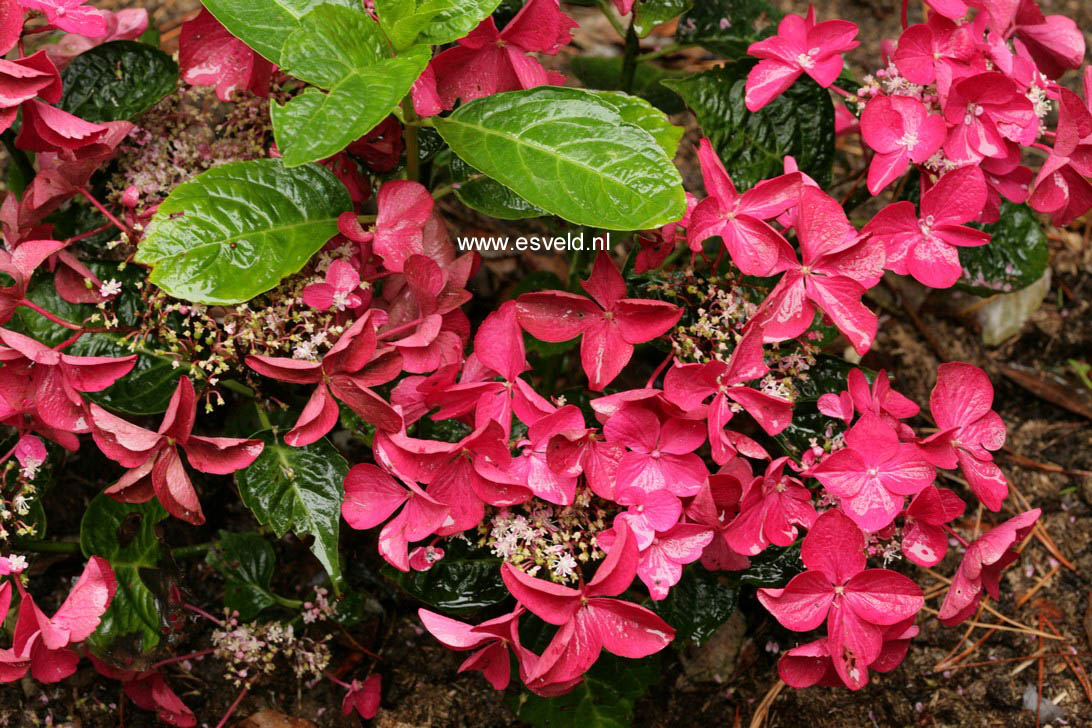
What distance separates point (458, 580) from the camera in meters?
1.59

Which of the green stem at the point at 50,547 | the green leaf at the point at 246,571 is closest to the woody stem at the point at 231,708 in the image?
the green leaf at the point at 246,571

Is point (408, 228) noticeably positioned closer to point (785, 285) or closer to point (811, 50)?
point (785, 285)

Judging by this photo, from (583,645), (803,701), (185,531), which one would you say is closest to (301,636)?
(185,531)

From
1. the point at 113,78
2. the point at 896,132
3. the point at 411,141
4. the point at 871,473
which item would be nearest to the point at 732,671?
the point at 871,473

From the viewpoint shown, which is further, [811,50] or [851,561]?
[811,50]

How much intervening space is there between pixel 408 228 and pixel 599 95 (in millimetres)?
378

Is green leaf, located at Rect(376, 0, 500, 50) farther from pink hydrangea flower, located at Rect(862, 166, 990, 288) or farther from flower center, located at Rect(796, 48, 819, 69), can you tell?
pink hydrangea flower, located at Rect(862, 166, 990, 288)

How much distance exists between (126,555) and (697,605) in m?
1.02

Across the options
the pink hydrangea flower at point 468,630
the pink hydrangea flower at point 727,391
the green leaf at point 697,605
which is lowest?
the green leaf at point 697,605

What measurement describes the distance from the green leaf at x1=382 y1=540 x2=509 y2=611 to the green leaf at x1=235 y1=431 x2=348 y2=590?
0.51 ft

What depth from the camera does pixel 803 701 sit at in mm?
1848

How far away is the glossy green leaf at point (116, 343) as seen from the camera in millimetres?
1593

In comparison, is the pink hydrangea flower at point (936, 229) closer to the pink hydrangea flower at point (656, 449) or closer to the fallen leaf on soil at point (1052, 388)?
the pink hydrangea flower at point (656, 449)

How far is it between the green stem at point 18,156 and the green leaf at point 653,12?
3.85 ft
